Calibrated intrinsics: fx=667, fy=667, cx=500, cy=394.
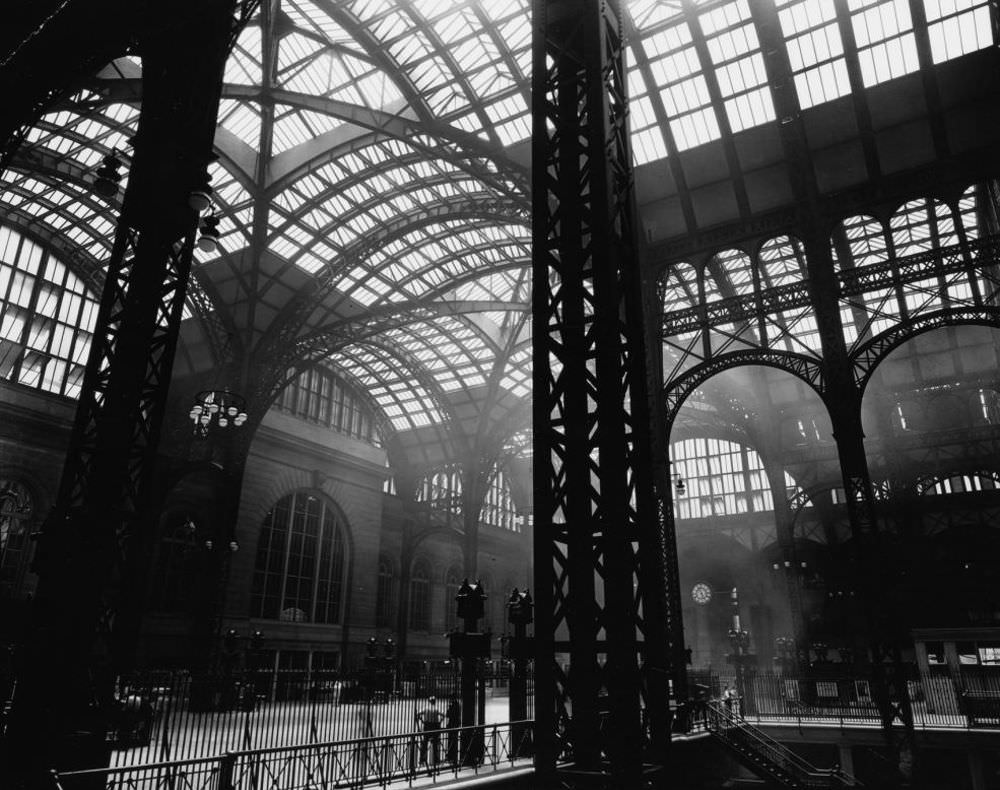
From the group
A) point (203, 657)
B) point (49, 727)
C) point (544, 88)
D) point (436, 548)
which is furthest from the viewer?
point (436, 548)

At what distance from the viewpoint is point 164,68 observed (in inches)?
401

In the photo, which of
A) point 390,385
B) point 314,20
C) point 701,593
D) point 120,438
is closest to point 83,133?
point 314,20

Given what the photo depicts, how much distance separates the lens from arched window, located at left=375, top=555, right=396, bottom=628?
4094 cm

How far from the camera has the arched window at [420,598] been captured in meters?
43.7

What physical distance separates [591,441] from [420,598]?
4102 centimetres

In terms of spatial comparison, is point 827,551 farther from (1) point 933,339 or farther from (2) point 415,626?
(2) point 415,626

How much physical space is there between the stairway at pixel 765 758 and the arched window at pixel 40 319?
1052 inches

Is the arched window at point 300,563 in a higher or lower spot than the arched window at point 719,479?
lower

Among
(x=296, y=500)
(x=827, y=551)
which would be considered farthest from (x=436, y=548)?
(x=827, y=551)

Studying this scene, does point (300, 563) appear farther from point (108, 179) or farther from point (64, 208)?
point (108, 179)

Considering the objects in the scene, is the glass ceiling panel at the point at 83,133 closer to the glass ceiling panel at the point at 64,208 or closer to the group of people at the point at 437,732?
the glass ceiling panel at the point at 64,208

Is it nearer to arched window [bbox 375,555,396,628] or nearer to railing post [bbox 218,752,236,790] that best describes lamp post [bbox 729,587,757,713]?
railing post [bbox 218,752,236,790]

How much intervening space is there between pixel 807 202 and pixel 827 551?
25.3 m

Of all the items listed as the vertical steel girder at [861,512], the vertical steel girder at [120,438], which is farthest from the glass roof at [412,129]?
the vertical steel girder at [120,438]
